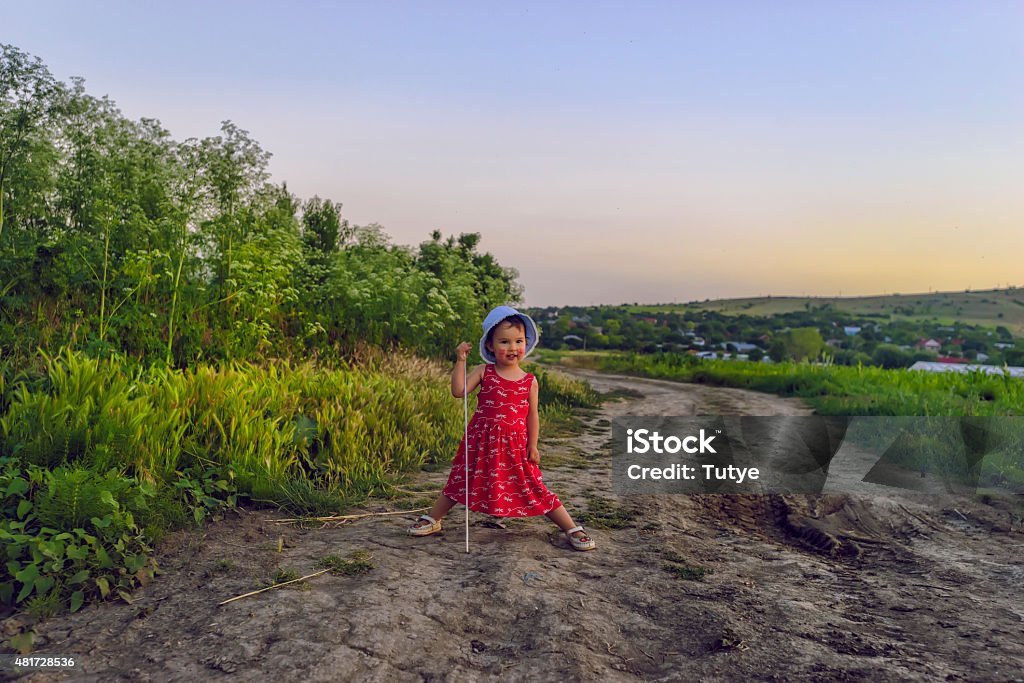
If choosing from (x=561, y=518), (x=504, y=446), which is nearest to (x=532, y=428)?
(x=504, y=446)

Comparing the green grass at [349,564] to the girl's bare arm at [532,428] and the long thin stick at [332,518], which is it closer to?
the long thin stick at [332,518]

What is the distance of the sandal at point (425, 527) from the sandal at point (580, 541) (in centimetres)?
85

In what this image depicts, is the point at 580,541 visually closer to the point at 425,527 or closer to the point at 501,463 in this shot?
the point at 501,463

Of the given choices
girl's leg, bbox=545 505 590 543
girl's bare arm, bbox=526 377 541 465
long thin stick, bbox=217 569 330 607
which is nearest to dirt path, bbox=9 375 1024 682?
long thin stick, bbox=217 569 330 607

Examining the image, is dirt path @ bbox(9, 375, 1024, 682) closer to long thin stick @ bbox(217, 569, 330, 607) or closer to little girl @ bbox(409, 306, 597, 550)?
long thin stick @ bbox(217, 569, 330, 607)

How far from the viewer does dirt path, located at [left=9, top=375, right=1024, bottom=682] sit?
3010mm

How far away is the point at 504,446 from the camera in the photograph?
464cm

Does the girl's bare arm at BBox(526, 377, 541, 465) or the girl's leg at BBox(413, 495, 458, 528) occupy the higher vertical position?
the girl's bare arm at BBox(526, 377, 541, 465)

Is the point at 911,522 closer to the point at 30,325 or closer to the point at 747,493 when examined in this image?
the point at 747,493

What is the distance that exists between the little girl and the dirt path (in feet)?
0.68

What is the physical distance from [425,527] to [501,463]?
64cm

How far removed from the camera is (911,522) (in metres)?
5.55

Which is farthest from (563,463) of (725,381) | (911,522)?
(725,381)

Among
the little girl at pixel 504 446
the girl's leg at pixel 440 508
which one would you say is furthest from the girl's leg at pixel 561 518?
the girl's leg at pixel 440 508
